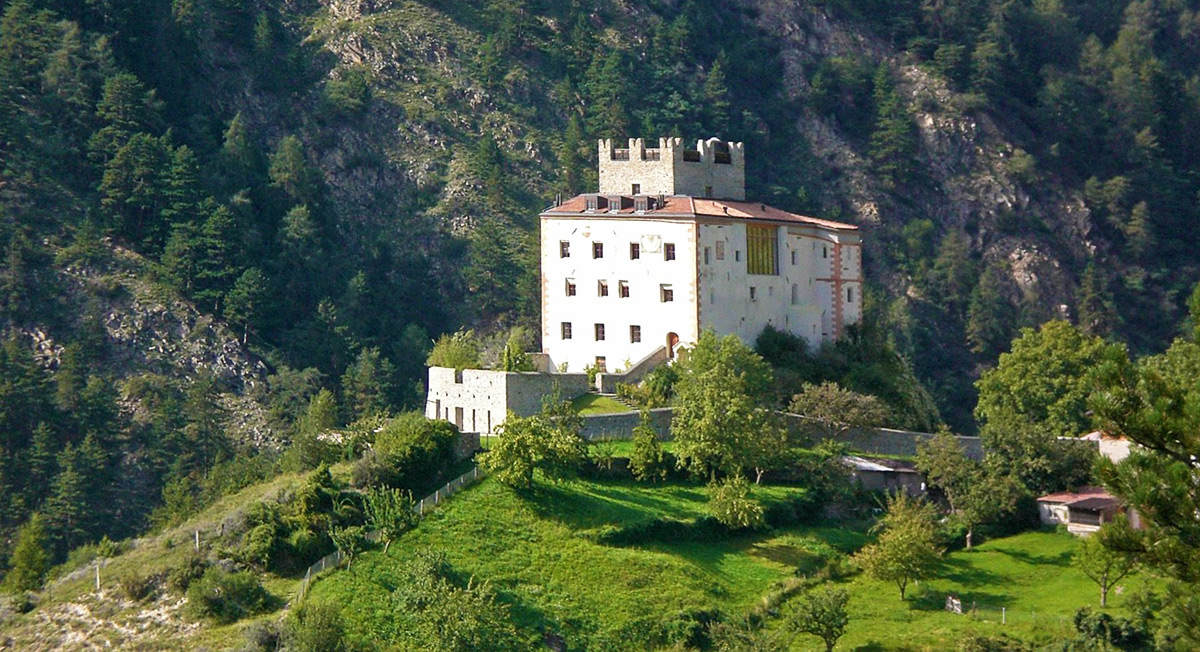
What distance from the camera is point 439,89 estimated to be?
14000 cm

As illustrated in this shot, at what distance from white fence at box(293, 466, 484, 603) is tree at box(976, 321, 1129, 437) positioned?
879 inches

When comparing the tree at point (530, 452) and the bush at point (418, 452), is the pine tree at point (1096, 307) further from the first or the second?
the bush at point (418, 452)

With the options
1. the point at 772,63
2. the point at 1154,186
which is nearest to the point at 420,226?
the point at 772,63

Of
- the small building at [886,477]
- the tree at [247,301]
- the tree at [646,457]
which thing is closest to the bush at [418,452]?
the tree at [646,457]

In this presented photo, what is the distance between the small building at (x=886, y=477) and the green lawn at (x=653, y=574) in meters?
3.88

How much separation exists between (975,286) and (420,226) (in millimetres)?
41174

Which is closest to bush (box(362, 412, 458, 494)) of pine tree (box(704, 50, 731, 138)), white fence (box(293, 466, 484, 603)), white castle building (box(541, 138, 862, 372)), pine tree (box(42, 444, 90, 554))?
white fence (box(293, 466, 484, 603))

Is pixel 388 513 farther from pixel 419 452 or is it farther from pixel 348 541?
pixel 419 452

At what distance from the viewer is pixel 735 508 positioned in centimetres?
7325

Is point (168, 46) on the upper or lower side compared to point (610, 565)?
upper

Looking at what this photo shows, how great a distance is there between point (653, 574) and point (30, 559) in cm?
2717

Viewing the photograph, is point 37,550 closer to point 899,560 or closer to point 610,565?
point 610,565

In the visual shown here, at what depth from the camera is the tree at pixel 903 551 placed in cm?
7069

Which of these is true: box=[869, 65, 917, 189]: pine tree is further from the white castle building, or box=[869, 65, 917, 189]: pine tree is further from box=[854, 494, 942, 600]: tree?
box=[854, 494, 942, 600]: tree
